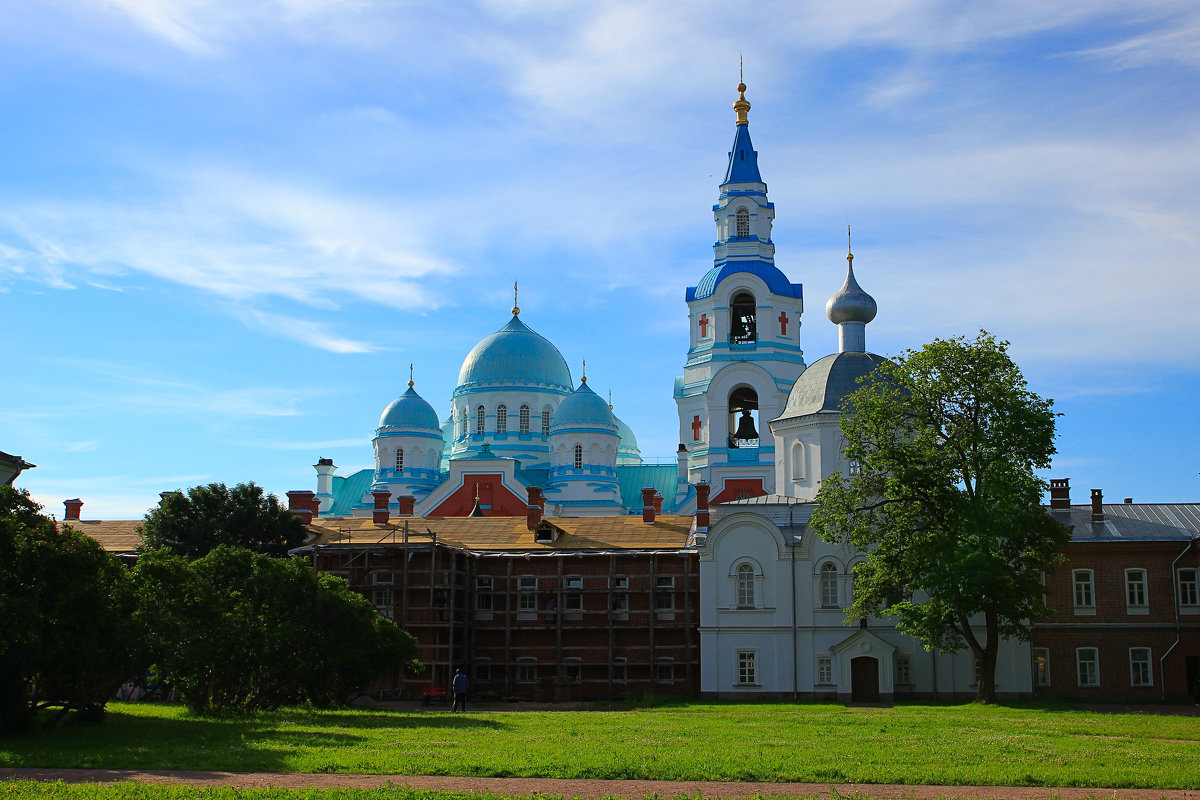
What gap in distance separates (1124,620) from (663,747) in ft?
78.2

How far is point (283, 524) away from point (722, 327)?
25.8 metres

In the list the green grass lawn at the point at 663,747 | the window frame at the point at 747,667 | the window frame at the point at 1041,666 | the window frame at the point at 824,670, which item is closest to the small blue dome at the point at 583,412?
the window frame at the point at 747,667

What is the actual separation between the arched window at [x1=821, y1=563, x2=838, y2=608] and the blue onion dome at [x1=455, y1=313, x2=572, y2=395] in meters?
31.2

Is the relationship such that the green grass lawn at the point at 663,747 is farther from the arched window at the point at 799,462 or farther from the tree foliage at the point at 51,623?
the arched window at the point at 799,462

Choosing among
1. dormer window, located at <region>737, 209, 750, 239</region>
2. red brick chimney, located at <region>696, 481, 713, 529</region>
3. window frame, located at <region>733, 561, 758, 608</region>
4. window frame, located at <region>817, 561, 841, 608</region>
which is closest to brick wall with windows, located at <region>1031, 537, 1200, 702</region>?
window frame, located at <region>817, 561, 841, 608</region>

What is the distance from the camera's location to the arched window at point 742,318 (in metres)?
59.4

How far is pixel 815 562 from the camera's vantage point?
37.9m

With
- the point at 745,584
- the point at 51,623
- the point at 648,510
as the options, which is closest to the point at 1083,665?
the point at 745,584

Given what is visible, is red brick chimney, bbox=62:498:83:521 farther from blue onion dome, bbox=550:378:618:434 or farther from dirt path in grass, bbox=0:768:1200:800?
dirt path in grass, bbox=0:768:1200:800

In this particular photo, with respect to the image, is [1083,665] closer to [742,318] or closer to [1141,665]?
[1141,665]

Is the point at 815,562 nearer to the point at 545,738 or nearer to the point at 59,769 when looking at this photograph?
the point at 545,738

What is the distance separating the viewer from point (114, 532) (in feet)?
147

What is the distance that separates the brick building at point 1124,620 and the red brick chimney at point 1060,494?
7.16 ft

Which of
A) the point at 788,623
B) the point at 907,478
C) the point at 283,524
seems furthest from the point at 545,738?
the point at 283,524
